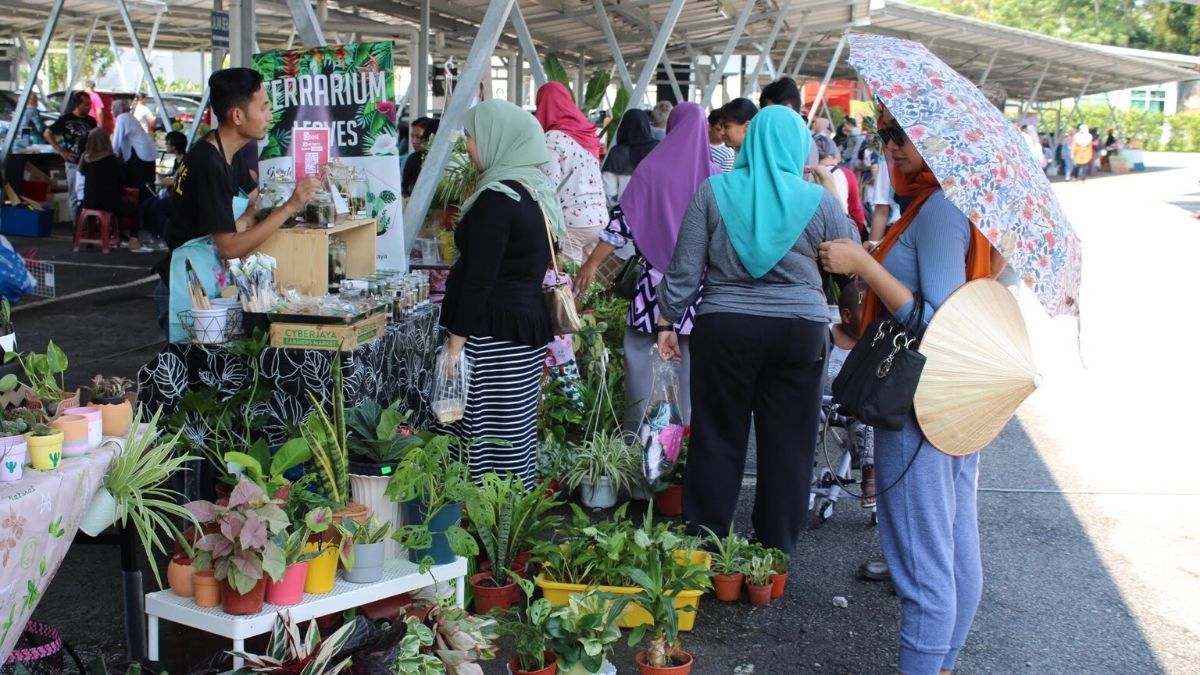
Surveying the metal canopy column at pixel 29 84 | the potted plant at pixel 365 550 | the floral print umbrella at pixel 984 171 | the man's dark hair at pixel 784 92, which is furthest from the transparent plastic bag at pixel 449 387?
the metal canopy column at pixel 29 84

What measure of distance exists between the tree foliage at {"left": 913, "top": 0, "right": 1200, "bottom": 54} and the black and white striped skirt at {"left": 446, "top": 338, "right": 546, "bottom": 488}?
6532 centimetres

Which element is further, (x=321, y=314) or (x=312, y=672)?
(x=321, y=314)

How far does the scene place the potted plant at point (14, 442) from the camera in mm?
2668

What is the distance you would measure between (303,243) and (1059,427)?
5052 mm

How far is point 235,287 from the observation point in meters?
4.59

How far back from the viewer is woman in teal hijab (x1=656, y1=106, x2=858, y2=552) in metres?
4.07

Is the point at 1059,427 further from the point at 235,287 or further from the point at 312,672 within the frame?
the point at 312,672

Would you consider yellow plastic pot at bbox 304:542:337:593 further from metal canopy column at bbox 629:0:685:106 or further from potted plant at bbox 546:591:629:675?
metal canopy column at bbox 629:0:685:106

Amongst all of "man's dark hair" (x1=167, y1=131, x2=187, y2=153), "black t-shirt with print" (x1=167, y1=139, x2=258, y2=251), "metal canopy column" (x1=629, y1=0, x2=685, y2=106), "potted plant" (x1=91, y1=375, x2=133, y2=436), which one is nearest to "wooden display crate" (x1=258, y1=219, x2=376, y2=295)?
"black t-shirt with print" (x1=167, y1=139, x2=258, y2=251)

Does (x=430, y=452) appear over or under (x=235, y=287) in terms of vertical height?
under

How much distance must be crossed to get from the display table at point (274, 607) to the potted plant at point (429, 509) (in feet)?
0.19

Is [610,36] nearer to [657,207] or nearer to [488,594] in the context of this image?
[657,207]

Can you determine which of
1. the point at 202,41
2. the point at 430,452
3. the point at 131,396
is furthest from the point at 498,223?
the point at 202,41

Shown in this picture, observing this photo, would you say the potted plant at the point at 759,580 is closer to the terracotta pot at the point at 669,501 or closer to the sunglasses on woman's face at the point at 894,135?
the terracotta pot at the point at 669,501
